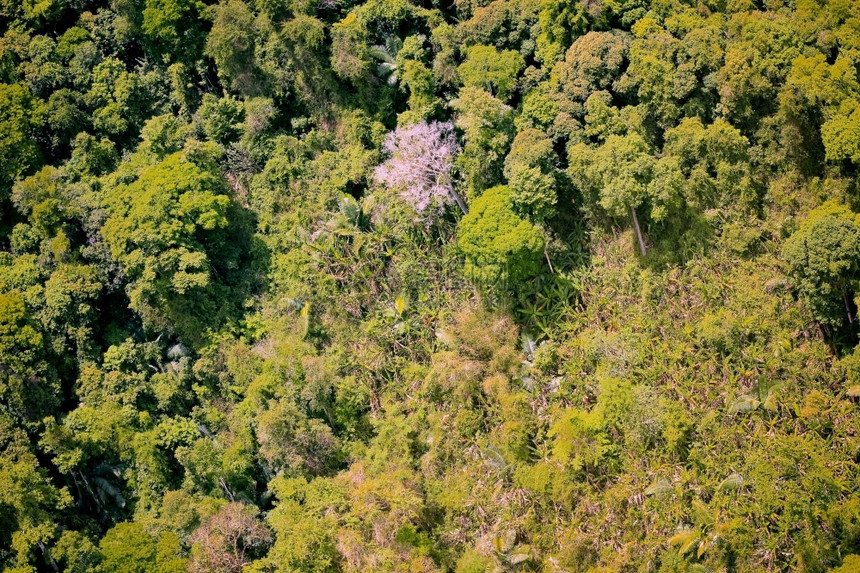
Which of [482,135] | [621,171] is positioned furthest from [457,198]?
[621,171]

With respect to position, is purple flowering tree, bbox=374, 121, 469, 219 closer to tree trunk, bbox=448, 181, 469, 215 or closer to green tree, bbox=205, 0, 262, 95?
tree trunk, bbox=448, 181, 469, 215

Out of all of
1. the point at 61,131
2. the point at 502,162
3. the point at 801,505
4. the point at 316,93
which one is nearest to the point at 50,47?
the point at 61,131

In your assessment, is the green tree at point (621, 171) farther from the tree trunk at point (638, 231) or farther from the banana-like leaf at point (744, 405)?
the banana-like leaf at point (744, 405)

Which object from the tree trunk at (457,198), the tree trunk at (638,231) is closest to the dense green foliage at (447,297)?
the tree trunk at (638,231)

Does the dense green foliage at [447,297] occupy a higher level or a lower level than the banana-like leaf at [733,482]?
higher

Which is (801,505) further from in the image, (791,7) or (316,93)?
(316,93)

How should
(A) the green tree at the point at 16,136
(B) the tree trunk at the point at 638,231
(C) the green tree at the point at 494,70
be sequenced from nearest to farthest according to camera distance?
(B) the tree trunk at the point at 638,231
(C) the green tree at the point at 494,70
(A) the green tree at the point at 16,136
